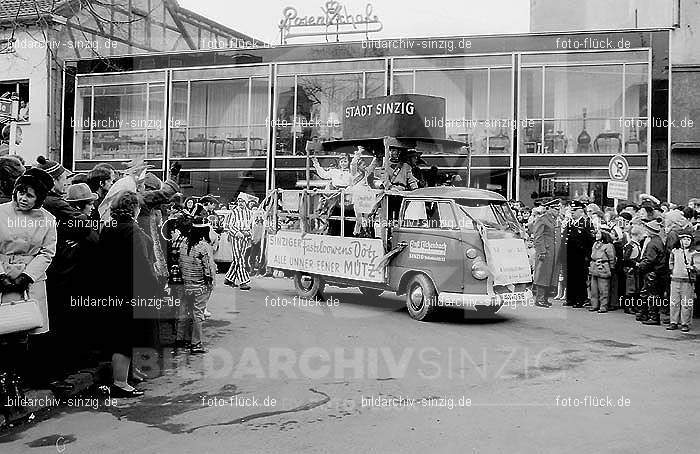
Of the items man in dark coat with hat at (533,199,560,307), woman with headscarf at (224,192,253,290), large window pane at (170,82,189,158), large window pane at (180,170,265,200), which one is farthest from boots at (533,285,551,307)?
large window pane at (170,82,189,158)

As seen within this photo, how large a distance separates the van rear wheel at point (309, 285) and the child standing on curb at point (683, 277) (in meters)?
6.36

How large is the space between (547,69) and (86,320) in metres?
21.4

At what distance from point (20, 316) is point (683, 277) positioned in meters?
9.96

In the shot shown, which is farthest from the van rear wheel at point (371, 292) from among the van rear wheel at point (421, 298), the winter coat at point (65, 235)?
the winter coat at point (65, 235)

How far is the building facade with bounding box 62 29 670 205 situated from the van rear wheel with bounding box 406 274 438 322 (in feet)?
40.3

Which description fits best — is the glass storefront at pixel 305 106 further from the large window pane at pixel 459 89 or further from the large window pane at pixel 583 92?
the large window pane at pixel 583 92

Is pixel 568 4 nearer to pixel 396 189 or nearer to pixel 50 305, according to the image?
pixel 396 189

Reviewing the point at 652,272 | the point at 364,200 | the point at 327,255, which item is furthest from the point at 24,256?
the point at 652,272

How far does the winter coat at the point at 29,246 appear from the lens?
682cm

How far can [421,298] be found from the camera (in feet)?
42.7

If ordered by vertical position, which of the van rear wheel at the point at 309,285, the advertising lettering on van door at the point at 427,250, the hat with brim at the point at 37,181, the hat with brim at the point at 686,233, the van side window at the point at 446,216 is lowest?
the van rear wheel at the point at 309,285

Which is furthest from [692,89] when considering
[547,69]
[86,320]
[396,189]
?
[86,320]

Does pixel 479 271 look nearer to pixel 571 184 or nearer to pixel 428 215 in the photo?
pixel 428 215

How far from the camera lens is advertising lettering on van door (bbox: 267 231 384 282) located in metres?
13.9
